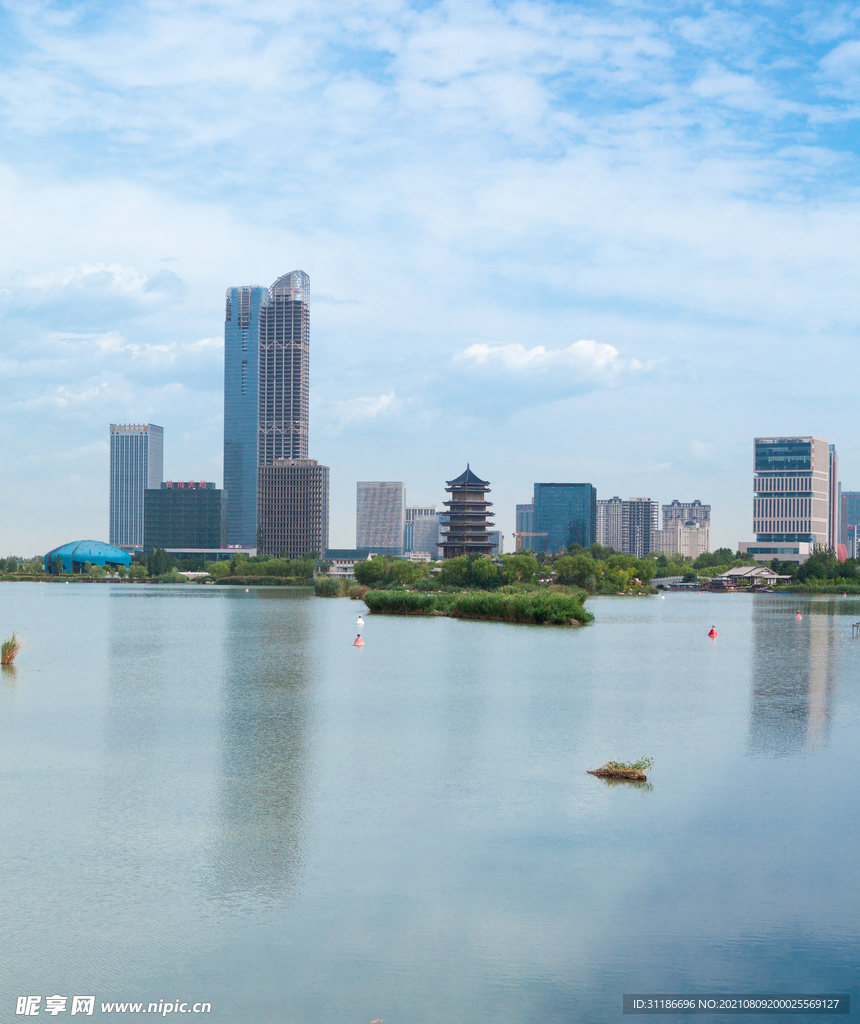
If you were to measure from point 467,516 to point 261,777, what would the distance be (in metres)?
171

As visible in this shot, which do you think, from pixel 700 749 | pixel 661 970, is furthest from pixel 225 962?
pixel 700 749

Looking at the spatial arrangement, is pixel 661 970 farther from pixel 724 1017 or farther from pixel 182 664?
pixel 182 664

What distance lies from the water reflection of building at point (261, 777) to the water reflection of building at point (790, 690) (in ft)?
44.2

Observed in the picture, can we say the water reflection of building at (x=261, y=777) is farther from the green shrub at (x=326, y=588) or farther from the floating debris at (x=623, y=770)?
the green shrub at (x=326, y=588)

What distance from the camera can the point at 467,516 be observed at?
195 m

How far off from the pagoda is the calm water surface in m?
152

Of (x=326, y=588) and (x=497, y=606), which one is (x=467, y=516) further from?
(x=497, y=606)

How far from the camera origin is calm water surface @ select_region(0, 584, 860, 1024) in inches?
517

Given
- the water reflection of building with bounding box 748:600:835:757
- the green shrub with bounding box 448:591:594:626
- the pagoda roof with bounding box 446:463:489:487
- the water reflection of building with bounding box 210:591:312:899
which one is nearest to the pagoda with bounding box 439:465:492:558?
the pagoda roof with bounding box 446:463:489:487

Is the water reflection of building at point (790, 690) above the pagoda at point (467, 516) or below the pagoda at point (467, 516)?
below

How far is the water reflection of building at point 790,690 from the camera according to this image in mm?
30203

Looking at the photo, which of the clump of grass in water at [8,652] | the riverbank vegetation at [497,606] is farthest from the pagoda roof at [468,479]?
the clump of grass in water at [8,652]

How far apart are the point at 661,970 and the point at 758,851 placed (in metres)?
5.92

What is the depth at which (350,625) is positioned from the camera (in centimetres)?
8331
